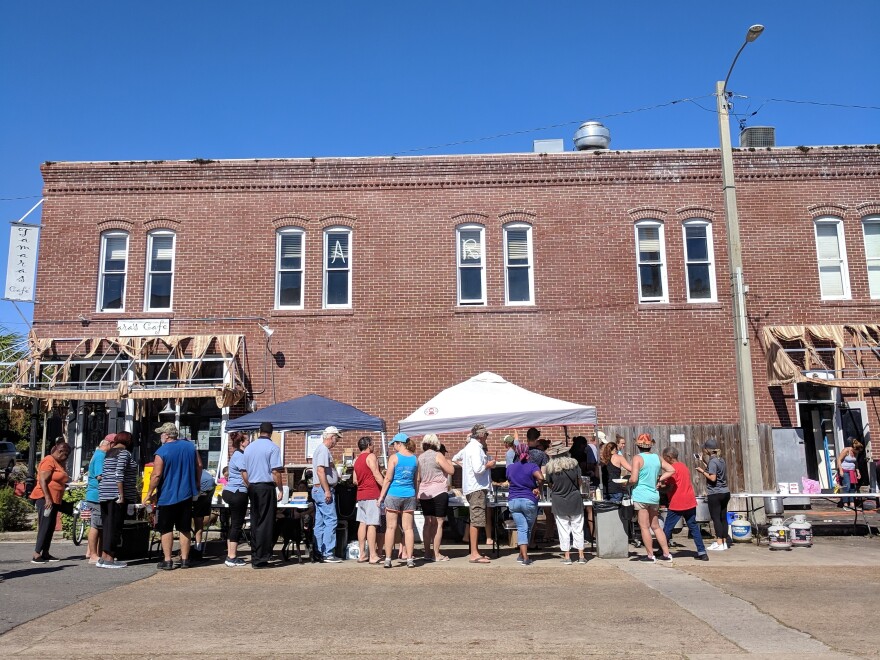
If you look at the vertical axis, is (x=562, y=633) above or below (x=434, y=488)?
below

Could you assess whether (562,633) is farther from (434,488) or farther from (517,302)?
(517,302)

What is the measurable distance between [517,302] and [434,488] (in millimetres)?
8452

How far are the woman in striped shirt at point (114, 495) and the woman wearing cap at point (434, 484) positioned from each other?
394 cm

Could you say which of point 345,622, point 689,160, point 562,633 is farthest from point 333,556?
point 689,160

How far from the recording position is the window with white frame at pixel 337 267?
18609 mm

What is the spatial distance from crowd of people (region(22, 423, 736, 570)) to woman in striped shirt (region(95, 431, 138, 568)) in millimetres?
13

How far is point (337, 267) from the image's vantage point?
1873 cm

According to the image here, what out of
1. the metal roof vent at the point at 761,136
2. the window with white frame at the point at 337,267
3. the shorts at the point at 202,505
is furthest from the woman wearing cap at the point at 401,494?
the metal roof vent at the point at 761,136

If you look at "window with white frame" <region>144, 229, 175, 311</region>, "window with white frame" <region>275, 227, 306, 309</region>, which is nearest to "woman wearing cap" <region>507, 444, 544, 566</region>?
"window with white frame" <region>275, 227, 306, 309</region>

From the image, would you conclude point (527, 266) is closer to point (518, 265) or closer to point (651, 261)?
point (518, 265)

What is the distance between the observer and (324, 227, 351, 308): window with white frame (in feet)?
61.1

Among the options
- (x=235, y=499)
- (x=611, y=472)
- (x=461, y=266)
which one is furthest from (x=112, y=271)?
(x=611, y=472)

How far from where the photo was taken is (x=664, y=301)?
18469 mm

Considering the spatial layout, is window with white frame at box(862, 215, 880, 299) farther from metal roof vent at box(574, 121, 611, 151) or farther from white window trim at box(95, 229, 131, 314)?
white window trim at box(95, 229, 131, 314)
